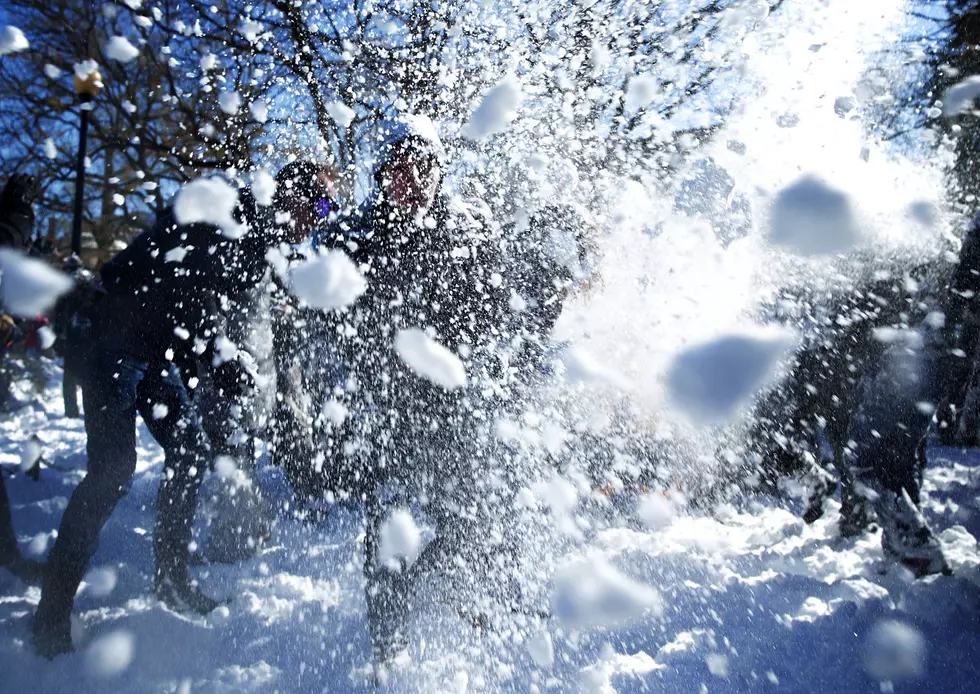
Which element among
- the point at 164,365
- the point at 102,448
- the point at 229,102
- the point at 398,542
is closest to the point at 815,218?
the point at 398,542

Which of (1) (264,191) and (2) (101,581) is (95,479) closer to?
(2) (101,581)

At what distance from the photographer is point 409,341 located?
1700 millimetres

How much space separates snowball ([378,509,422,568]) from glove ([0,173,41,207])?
4.60 feet

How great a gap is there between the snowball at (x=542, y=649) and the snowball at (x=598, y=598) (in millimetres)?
126

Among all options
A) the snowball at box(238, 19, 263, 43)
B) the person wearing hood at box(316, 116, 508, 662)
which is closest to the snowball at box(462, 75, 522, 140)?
the person wearing hood at box(316, 116, 508, 662)

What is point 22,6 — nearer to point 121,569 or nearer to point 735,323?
point 121,569

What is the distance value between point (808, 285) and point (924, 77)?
1.62m

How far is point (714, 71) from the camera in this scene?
3.58 metres

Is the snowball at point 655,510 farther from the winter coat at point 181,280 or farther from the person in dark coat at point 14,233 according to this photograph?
the person in dark coat at point 14,233

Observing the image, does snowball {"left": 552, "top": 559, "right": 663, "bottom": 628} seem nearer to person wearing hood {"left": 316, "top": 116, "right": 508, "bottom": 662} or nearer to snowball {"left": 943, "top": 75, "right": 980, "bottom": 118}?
person wearing hood {"left": 316, "top": 116, "right": 508, "bottom": 662}

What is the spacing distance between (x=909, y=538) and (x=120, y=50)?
4445 mm

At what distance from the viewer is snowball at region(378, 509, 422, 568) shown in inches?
65.9

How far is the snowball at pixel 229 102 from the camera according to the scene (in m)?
3.12

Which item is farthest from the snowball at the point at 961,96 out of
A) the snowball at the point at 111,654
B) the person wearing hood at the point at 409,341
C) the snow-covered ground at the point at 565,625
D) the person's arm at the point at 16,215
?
the snowball at the point at 111,654
